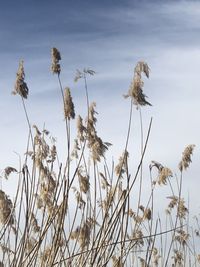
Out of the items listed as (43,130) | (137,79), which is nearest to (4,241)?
(43,130)

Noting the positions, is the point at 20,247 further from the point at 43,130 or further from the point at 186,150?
the point at 186,150


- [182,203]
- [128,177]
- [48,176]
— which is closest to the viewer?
[128,177]

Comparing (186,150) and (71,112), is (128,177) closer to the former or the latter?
(71,112)

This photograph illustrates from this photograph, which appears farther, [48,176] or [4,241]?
[4,241]

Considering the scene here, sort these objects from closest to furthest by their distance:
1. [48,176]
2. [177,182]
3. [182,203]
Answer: [48,176] → [177,182] → [182,203]

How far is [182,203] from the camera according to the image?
250 inches

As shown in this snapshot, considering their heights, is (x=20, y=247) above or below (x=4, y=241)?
below

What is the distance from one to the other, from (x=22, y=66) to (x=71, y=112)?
0.50 meters

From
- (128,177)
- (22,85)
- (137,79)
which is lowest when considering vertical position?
(128,177)

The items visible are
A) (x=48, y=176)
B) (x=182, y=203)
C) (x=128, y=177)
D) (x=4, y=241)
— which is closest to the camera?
(x=128, y=177)

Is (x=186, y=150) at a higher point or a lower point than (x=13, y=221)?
higher

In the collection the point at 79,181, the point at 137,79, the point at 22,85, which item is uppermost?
the point at 137,79

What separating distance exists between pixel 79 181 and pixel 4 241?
80 centimetres

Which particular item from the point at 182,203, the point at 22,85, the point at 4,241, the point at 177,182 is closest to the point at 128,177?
the point at 22,85
